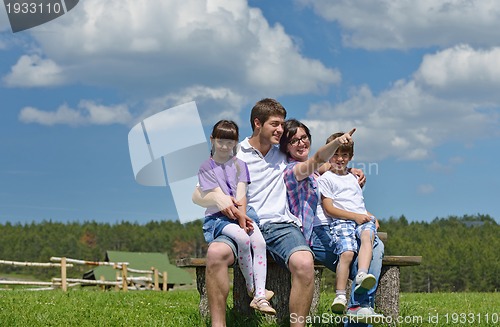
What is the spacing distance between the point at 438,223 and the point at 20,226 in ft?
231

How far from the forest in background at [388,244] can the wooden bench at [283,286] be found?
236 feet

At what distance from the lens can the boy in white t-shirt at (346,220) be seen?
5.87m

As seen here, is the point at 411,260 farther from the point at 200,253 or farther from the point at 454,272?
the point at 200,253

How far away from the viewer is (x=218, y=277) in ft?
18.0

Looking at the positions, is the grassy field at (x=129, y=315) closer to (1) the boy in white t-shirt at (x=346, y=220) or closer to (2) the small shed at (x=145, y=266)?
(1) the boy in white t-shirt at (x=346, y=220)

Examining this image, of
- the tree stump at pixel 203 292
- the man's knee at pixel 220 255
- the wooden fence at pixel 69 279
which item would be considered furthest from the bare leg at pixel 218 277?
the wooden fence at pixel 69 279

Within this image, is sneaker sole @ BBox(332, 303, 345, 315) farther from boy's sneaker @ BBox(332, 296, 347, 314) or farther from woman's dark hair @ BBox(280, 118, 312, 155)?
woman's dark hair @ BBox(280, 118, 312, 155)

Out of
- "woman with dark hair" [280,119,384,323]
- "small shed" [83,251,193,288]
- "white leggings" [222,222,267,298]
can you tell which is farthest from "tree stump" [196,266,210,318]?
"small shed" [83,251,193,288]

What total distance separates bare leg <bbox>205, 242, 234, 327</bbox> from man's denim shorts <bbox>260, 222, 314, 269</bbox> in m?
0.44

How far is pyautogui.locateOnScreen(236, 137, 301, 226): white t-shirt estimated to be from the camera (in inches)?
234

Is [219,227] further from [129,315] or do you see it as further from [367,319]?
[129,315]

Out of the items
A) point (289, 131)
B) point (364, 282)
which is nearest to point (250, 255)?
point (364, 282)

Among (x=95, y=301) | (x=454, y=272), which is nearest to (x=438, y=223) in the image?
(x=454, y=272)

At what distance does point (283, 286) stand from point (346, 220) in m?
0.83
